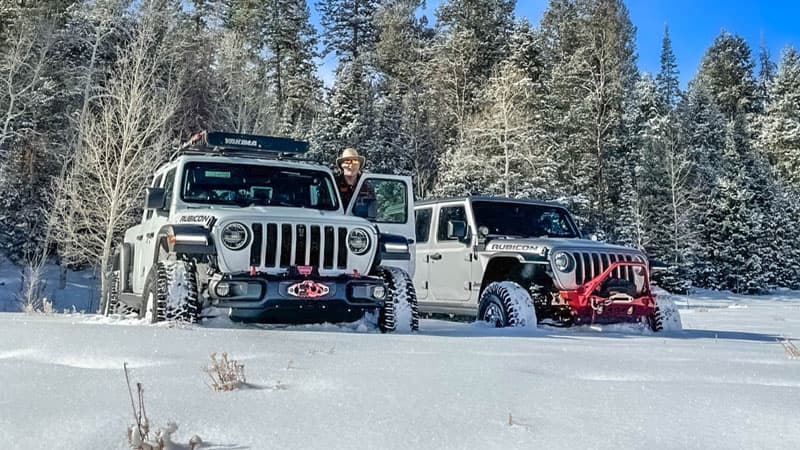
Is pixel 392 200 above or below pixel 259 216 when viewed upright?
above

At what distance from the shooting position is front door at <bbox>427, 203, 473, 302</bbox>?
30.7 feet

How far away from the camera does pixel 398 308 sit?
6434 millimetres

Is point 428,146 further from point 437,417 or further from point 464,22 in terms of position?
point 437,417

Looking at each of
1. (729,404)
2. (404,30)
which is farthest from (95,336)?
(404,30)

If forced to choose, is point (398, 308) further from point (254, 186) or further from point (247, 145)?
point (247, 145)

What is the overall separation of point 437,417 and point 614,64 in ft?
131

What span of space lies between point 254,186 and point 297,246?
160 centimetres

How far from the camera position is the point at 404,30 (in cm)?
4566

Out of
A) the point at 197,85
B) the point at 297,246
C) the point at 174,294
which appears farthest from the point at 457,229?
the point at 197,85

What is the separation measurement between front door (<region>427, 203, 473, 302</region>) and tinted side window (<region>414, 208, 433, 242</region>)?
22 centimetres

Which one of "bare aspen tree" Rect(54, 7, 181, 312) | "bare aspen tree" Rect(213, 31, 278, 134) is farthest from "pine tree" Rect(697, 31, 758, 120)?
"bare aspen tree" Rect(54, 7, 181, 312)

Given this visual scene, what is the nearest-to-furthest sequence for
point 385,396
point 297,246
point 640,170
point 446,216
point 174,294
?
point 385,396 < point 174,294 < point 297,246 < point 446,216 < point 640,170

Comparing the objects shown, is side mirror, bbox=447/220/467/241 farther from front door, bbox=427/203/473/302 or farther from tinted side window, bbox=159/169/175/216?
tinted side window, bbox=159/169/175/216

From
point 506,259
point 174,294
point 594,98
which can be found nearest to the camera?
point 174,294
